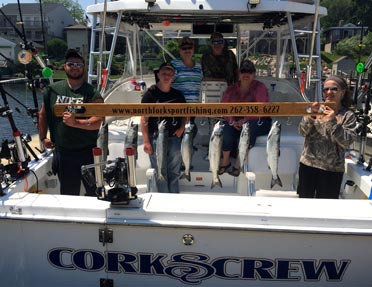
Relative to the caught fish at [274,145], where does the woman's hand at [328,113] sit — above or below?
above

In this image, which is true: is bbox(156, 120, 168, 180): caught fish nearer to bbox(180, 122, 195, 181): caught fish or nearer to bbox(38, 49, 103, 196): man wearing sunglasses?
bbox(180, 122, 195, 181): caught fish

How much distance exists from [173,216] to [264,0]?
294 cm

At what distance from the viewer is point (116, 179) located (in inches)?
104

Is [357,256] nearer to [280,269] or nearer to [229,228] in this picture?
[280,269]

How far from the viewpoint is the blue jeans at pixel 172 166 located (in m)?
3.84

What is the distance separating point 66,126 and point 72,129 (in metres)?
0.06

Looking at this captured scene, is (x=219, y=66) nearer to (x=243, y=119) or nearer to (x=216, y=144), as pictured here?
(x=243, y=119)

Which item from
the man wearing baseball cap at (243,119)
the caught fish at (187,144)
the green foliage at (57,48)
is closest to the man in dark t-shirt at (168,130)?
the caught fish at (187,144)

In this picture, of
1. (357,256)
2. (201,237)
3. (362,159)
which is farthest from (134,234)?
(362,159)

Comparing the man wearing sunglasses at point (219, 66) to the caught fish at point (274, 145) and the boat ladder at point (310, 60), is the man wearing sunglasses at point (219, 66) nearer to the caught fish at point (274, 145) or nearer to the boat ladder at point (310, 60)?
the boat ladder at point (310, 60)

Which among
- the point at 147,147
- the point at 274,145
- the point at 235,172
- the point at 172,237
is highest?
the point at 274,145

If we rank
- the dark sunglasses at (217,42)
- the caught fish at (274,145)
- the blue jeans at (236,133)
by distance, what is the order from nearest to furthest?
1. the caught fish at (274,145)
2. the blue jeans at (236,133)
3. the dark sunglasses at (217,42)

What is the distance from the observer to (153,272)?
2.65m

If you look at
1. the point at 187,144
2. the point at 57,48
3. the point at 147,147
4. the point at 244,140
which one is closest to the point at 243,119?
the point at 244,140
